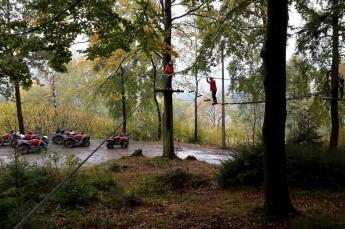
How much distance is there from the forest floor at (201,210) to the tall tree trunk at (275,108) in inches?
13.9

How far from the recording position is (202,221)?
19.9 feet

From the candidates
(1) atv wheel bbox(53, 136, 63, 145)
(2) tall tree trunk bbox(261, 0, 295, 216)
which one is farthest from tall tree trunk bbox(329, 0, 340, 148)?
(1) atv wheel bbox(53, 136, 63, 145)

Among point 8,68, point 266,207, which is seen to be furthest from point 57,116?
point 266,207

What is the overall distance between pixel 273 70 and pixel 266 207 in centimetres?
213

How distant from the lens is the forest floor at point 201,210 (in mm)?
5824

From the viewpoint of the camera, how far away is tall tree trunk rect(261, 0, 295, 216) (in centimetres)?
575

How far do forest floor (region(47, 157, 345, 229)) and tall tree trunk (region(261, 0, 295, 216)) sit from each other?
0.35 m

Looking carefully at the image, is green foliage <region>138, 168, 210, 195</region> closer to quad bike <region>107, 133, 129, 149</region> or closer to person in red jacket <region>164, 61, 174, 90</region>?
person in red jacket <region>164, 61, 174, 90</region>

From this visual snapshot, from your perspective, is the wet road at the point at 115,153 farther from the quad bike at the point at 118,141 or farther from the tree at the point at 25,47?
the tree at the point at 25,47

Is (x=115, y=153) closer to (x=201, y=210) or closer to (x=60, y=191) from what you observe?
(x=60, y=191)

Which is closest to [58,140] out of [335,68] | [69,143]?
[69,143]

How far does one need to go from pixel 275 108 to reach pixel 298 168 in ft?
10.2

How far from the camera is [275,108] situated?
585 centimetres

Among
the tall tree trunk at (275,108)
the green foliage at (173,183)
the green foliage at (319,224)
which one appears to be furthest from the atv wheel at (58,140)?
the green foliage at (319,224)
